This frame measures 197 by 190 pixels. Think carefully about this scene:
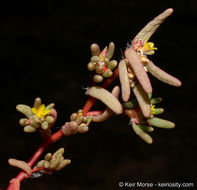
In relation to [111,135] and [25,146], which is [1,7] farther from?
[111,135]

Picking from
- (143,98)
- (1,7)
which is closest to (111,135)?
(1,7)

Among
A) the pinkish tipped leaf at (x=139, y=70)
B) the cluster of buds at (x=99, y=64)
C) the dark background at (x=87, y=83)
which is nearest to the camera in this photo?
the pinkish tipped leaf at (x=139, y=70)

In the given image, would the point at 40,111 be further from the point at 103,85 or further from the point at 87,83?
the point at 87,83

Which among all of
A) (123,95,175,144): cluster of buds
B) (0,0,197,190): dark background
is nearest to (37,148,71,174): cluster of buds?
(123,95,175,144): cluster of buds

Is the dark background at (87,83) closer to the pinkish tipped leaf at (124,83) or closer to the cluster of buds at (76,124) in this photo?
the cluster of buds at (76,124)

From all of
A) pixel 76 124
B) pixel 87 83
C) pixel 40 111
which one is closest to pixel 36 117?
pixel 40 111

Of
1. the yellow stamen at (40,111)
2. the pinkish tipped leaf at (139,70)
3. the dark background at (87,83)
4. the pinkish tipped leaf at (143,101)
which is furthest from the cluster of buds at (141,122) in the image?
the dark background at (87,83)

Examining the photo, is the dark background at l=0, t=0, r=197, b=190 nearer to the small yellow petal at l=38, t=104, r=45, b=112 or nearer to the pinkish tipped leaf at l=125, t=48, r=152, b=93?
the small yellow petal at l=38, t=104, r=45, b=112
